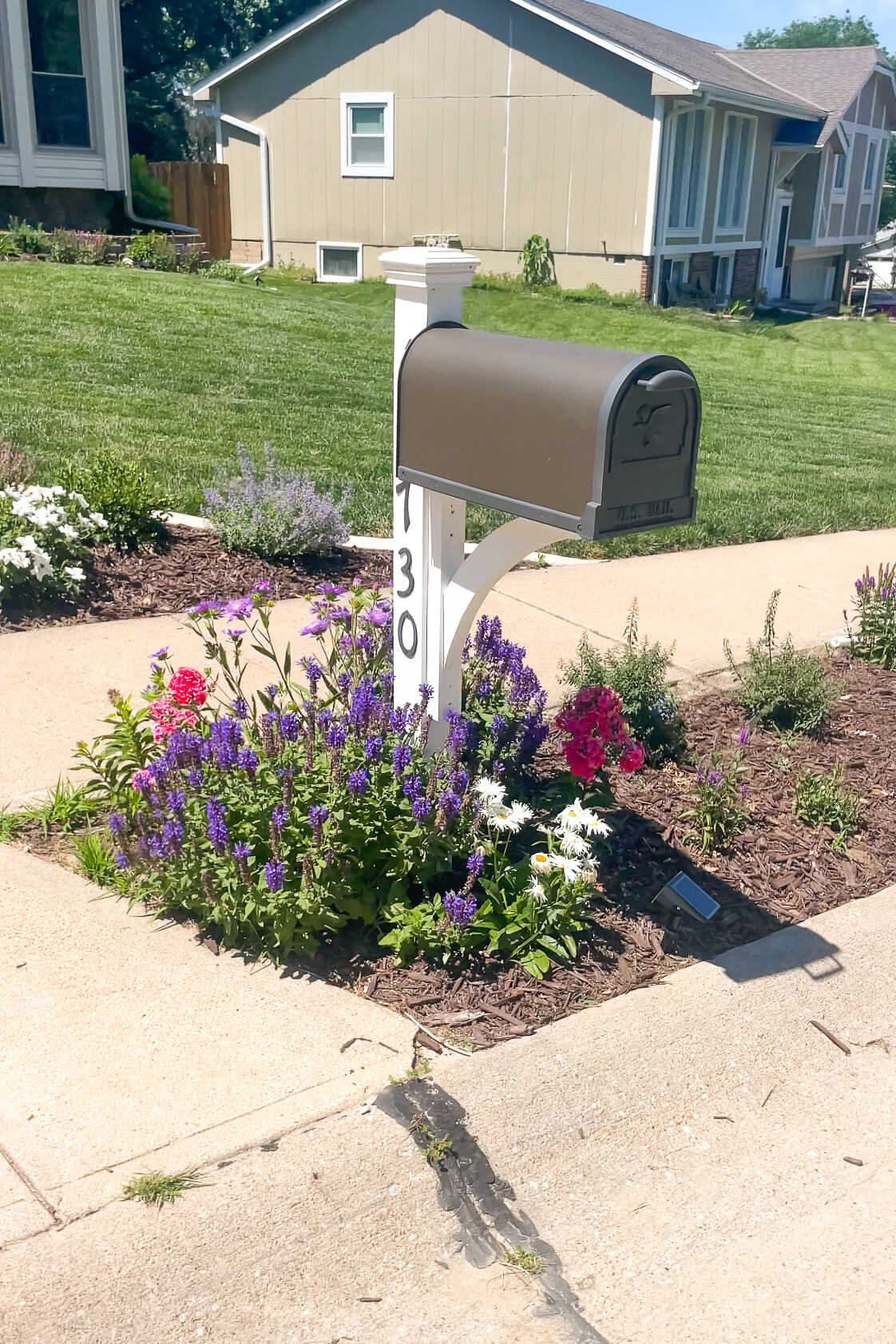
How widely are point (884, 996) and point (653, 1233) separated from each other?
1159 millimetres

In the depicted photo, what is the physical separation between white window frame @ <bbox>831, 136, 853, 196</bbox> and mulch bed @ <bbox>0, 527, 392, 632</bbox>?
25.5m

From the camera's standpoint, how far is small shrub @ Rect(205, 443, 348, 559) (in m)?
6.04

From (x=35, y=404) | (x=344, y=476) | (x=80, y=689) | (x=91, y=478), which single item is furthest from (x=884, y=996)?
(x=35, y=404)

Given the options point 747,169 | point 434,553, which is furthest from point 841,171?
point 434,553

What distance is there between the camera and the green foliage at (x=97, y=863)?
352 cm

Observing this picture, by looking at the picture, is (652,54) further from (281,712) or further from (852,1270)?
(852,1270)

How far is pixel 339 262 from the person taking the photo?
2306 centimetres

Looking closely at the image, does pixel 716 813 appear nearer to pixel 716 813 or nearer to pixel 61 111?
pixel 716 813

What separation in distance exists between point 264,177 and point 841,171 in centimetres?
1367

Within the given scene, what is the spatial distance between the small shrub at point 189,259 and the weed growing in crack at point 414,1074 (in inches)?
577

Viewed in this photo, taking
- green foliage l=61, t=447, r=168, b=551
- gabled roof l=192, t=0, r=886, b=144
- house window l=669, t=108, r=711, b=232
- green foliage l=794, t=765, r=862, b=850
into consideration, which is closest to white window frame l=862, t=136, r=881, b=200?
gabled roof l=192, t=0, r=886, b=144

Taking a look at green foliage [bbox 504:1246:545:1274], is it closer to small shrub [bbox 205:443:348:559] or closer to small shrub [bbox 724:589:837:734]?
A: small shrub [bbox 724:589:837:734]

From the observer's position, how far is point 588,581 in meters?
6.54

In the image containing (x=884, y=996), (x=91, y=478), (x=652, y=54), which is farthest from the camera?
(x=652, y=54)
